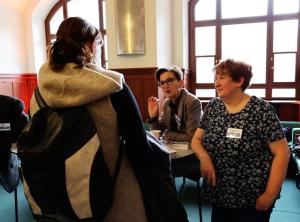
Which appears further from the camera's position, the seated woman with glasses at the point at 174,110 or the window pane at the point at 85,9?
the window pane at the point at 85,9

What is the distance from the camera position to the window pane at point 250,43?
16.0 ft

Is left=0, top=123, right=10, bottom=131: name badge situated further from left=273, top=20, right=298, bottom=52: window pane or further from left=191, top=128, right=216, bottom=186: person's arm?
left=273, top=20, right=298, bottom=52: window pane

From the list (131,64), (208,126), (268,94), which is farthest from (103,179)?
(268,94)

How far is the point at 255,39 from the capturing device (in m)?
4.92

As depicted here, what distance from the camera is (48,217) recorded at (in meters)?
0.95

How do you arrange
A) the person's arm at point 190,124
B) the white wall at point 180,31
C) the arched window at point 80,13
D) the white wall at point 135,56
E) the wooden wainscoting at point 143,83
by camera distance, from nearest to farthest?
the person's arm at point 190,124 → the white wall at point 135,56 → the wooden wainscoting at point 143,83 → the white wall at point 180,31 → the arched window at point 80,13

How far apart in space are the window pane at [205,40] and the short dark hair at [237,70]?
402 cm

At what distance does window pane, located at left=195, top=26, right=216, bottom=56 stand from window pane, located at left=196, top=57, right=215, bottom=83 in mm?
128

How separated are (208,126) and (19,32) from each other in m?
5.78

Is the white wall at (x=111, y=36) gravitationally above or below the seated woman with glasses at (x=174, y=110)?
above

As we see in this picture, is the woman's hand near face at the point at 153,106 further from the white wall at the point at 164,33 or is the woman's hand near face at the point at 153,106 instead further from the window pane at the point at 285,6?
the window pane at the point at 285,6

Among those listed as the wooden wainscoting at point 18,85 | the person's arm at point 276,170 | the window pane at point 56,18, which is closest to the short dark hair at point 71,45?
the person's arm at point 276,170

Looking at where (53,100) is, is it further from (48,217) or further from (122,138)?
(48,217)

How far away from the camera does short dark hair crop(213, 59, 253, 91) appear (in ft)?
4.35
